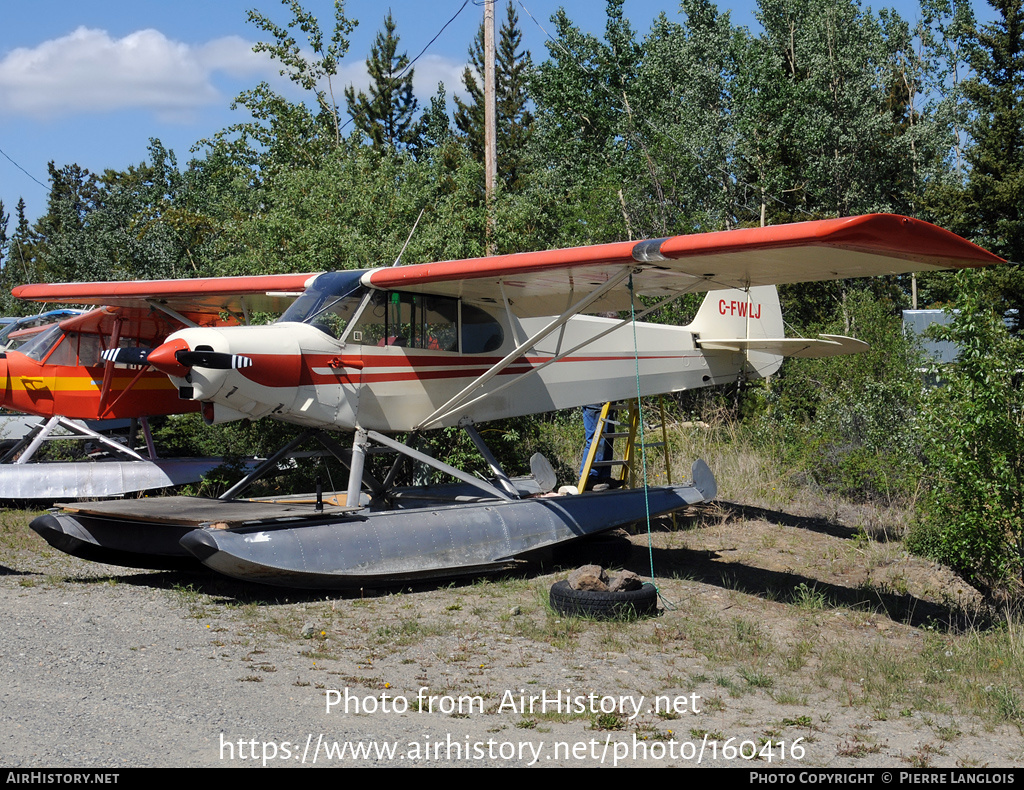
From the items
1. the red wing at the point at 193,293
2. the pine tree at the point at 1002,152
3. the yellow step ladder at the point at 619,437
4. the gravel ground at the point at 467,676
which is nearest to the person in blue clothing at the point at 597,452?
the yellow step ladder at the point at 619,437

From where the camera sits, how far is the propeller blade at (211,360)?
24.9 feet

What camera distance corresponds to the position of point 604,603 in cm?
726

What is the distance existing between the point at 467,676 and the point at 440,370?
4.40m

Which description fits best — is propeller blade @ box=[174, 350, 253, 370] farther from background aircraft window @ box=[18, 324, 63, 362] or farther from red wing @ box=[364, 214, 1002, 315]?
background aircraft window @ box=[18, 324, 63, 362]

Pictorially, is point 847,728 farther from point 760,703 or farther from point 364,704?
point 364,704

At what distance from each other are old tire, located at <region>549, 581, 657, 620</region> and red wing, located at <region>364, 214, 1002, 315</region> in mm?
2674

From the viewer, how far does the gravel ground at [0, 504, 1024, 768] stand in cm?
439

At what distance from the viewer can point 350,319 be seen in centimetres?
909

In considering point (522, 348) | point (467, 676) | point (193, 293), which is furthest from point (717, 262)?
point (193, 293)

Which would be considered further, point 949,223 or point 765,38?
point 765,38

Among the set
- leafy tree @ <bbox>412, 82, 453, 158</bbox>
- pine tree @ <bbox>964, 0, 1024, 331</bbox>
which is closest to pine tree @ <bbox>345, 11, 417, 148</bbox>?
leafy tree @ <bbox>412, 82, 453, 158</bbox>

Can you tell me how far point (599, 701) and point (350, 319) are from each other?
5.05 metres

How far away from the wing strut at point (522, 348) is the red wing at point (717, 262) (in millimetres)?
143

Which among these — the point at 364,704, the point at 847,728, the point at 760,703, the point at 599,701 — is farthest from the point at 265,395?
the point at 847,728
